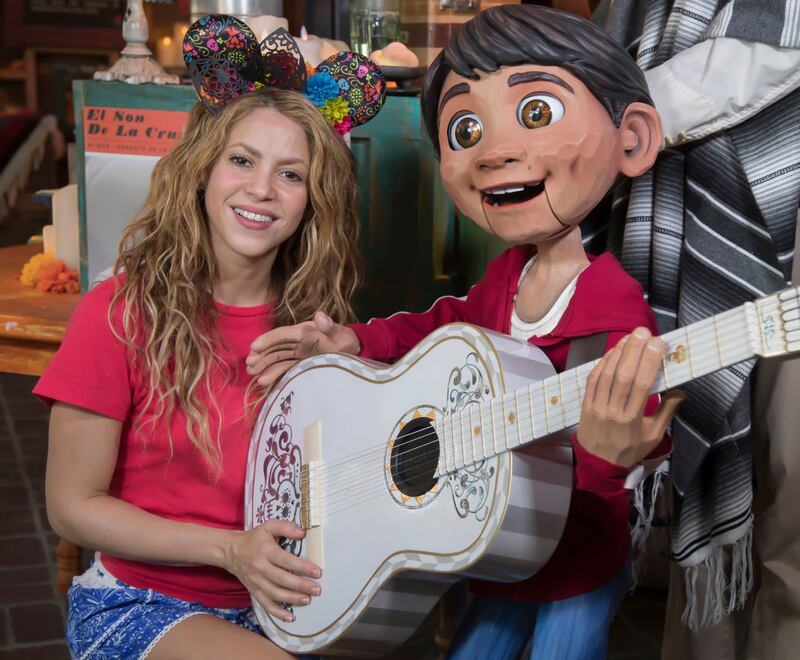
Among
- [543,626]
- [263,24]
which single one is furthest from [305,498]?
[263,24]

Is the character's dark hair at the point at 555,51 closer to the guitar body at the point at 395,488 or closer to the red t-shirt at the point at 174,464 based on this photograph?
the guitar body at the point at 395,488

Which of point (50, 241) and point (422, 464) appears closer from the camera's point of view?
point (422, 464)

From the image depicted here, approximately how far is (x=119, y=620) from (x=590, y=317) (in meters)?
0.83

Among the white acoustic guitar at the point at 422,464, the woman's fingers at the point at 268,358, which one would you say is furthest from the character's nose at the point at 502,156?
the woman's fingers at the point at 268,358

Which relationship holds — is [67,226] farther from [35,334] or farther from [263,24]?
[263,24]

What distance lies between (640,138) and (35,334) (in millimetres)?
1344

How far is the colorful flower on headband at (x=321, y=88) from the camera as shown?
164cm

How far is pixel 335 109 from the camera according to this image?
1.66 meters

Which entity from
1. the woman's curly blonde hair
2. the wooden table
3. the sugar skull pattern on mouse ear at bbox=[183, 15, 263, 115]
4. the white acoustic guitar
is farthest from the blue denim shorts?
the sugar skull pattern on mouse ear at bbox=[183, 15, 263, 115]

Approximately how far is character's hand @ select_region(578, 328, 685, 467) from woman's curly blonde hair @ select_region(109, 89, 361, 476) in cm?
70

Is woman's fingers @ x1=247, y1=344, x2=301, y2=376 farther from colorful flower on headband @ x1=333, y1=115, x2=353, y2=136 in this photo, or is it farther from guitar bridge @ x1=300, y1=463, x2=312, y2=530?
colorful flower on headband @ x1=333, y1=115, x2=353, y2=136

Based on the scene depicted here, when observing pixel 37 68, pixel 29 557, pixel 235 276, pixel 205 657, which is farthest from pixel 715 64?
pixel 37 68

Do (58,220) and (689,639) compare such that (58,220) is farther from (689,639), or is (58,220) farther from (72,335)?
(689,639)

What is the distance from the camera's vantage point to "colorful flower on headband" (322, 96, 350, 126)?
1.65 m
